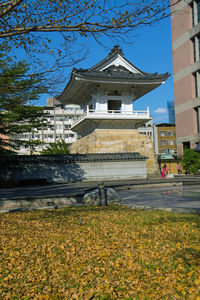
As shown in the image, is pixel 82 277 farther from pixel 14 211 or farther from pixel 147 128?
pixel 147 128

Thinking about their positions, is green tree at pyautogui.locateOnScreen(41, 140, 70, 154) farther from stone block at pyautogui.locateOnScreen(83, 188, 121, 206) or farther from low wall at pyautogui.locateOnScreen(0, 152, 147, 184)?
stone block at pyautogui.locateOnScreen(83, 188, 121, 206)

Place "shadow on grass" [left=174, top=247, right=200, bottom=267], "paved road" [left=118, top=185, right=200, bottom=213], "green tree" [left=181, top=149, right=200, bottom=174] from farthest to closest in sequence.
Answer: "green tree" [left=181, top=149, right=200, bottom=174], "paved road" [left=118, top=185, right=200, bottom=213], "shadow on grass" [left=174, top=247, right=200, bottom=267]

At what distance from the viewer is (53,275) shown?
345 cm

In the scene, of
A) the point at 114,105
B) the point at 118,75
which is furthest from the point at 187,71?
the point at 118,75

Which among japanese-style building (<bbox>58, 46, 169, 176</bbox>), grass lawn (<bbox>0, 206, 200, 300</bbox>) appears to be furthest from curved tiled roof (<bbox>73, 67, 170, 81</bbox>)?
grass lawn (<bbox>0, 206, 200, 300</bbox>)

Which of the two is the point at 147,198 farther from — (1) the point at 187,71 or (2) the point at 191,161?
(1) the point at 187,71

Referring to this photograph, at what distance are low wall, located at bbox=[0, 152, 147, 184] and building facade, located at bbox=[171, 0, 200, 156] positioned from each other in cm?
1053

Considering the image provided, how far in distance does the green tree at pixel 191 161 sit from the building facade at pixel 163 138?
34580mm

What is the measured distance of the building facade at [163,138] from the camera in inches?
2426

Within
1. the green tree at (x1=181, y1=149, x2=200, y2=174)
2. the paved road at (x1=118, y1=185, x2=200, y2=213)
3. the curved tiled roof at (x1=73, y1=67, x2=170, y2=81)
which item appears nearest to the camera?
the paved road at (x1=118, y1=185, x2=200, y2=213)

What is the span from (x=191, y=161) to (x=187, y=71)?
1124cm

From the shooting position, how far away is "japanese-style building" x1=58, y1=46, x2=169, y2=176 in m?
25.8

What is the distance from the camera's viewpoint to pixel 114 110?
25.9m

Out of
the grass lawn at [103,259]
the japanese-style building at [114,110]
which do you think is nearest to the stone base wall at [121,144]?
the japanese-style building at [114,110]
